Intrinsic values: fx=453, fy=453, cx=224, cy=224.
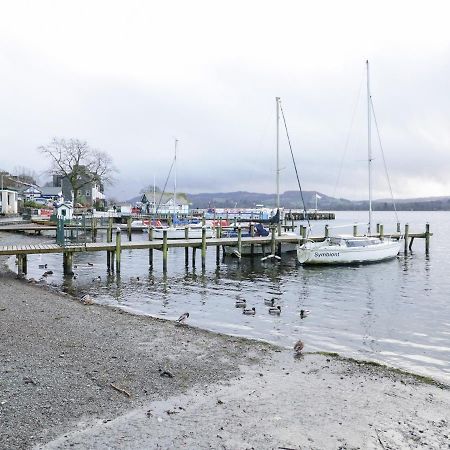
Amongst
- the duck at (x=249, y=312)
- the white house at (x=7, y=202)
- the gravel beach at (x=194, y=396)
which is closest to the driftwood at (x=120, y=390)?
the gravel beach at (x=194, y=396)

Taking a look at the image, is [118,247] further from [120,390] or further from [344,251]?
[120,390]

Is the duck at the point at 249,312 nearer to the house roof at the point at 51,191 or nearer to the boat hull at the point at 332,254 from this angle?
the boat hull at the point at 332,254

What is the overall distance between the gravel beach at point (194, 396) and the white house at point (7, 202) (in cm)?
6665

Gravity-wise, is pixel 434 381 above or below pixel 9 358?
below

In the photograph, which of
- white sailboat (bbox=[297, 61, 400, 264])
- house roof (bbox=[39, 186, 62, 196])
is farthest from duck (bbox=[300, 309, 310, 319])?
house roof (bbox=[39, 186, 62, 196])

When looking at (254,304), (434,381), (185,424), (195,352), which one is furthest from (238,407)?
(254,304)

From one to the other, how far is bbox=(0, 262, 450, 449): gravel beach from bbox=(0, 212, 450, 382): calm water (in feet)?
7.54

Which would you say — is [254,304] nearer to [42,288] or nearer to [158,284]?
[158,284]

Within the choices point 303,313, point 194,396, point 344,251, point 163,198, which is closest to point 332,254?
point 344,251

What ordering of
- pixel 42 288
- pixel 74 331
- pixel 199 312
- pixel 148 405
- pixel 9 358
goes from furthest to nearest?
pixel 42 288
pixel 199 312
pixel 74 331
pixel 9 358
pixel 148 405

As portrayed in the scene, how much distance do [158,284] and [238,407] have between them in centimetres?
1632

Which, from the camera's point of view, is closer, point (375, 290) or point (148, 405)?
point (148, 405)

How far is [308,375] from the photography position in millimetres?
9852

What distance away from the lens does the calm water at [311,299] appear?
13.4 metres
